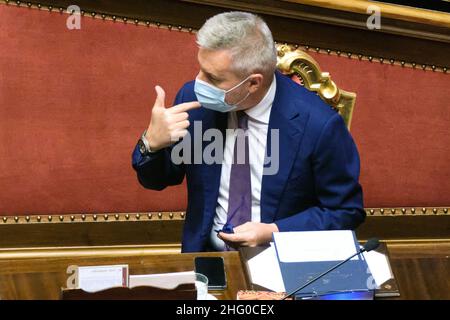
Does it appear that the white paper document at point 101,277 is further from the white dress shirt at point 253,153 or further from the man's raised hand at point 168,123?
the white dress shirt at point 253,153

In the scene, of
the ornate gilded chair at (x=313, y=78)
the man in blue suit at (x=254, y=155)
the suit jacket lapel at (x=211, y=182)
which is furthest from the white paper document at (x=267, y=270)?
the ornate gilded chair at (x=313, y=78)

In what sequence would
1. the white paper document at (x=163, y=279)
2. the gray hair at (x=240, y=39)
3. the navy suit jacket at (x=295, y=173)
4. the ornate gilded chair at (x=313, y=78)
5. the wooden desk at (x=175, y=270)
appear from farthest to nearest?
1. the ornate gilded chair at (x=313, y=78)
2. the navy suit jacket at (x=295, y=173)
3. the gray hair at (x=240, y=39)
4. the wooden desk at (x=175, y=270)
5. the white paper document at (x=163, y=279)

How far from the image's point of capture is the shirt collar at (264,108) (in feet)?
8.68

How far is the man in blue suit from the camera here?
8.37 feet

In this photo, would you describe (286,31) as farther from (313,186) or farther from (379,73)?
(313,186)

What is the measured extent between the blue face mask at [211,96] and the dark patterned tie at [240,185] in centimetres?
10

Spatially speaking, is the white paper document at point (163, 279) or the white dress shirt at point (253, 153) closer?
the white paper document at point (163, 279)

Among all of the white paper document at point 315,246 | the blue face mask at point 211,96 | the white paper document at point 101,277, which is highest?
the blue face mask at point 211,96

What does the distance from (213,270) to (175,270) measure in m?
0.09

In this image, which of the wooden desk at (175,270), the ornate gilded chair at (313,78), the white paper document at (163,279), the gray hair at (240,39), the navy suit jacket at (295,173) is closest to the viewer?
the white paper document at (163,279)

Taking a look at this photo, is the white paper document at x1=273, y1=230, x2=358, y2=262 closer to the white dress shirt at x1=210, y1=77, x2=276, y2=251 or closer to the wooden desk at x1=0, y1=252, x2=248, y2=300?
the wooden desk at x1=0, y1=252, x2=248, y2=300

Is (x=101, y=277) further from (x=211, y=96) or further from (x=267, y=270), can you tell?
→ (x=211, y=96)

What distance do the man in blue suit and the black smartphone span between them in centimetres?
25
